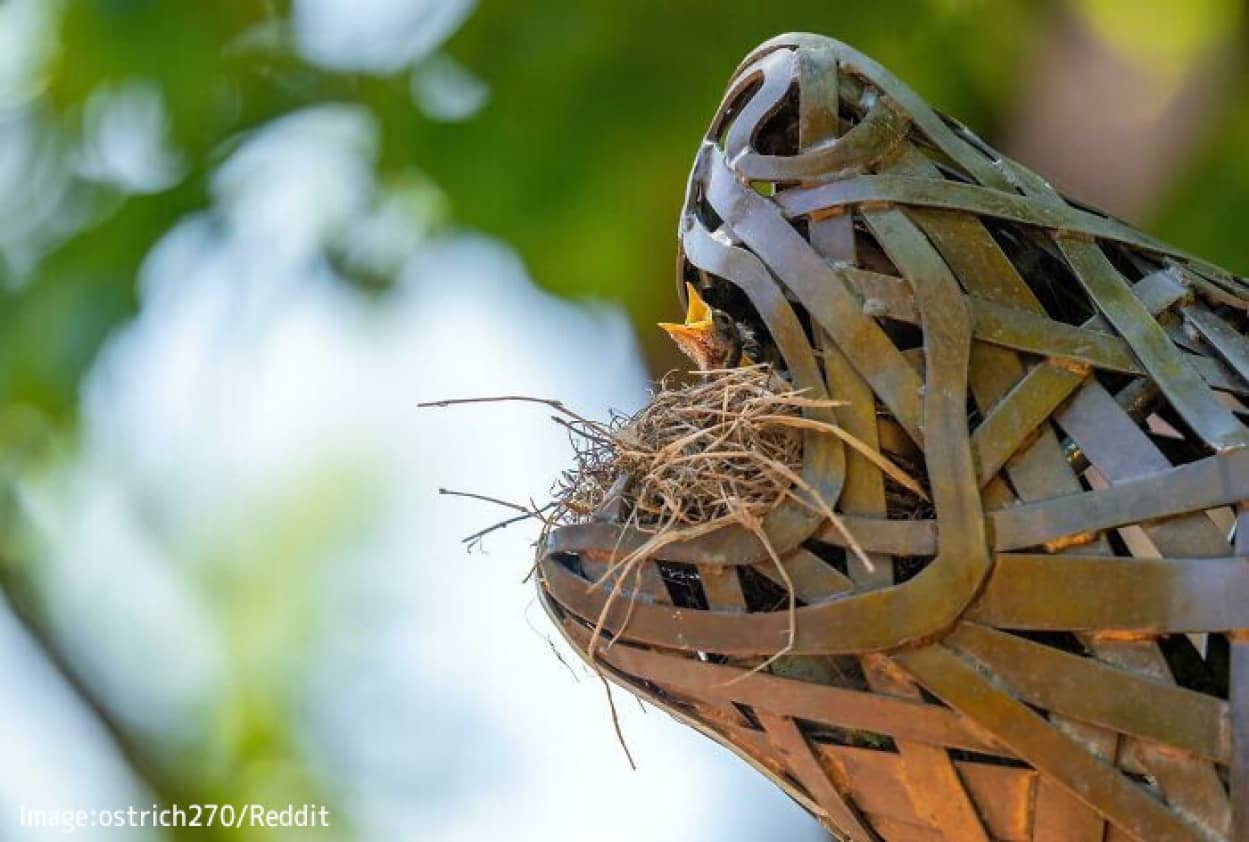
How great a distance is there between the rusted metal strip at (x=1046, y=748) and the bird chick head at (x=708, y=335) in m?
0.17

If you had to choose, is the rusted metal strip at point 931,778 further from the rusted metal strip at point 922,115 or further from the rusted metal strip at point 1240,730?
the rusted metal strip at point 922,115

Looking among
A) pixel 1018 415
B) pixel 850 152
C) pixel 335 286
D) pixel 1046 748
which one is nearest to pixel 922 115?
pixel 850 152

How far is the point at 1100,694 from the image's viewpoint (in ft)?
1.52

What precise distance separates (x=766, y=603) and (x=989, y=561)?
0.30 ft

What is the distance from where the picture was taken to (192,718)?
1.49 metres

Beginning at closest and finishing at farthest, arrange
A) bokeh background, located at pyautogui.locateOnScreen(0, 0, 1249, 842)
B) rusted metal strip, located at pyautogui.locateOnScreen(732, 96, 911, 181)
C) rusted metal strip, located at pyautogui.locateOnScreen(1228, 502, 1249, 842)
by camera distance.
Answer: rusted metal strip, located at pyautogui.locateOnScreen(1228, 502, 1249, 842), rusted metal strip, located at pyautogui.locateOnScreen(732, 96, 911, 181), bokeh background, located at pyautogui.locateOnScreen(0, 0, 1249, 842)

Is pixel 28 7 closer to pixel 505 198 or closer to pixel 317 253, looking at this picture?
pixel 317 253

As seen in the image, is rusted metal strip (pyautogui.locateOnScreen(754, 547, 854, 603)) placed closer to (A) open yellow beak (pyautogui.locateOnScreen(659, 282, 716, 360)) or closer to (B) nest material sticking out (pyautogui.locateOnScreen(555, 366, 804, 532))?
(B) nest material sticking out (pyautogui.locateOnScreen(555, 366, 804, 532))

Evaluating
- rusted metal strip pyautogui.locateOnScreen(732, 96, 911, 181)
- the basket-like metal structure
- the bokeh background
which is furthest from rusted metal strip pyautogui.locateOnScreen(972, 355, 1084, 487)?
the bokeh background

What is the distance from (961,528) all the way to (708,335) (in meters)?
0.17

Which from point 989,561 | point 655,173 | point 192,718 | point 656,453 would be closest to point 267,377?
point 192,718

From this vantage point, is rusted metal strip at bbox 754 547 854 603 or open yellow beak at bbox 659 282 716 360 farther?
open yellow beak at bbox 659 282 716 360

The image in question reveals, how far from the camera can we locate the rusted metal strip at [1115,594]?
45cm

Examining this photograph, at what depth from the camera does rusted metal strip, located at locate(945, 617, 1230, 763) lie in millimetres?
453
